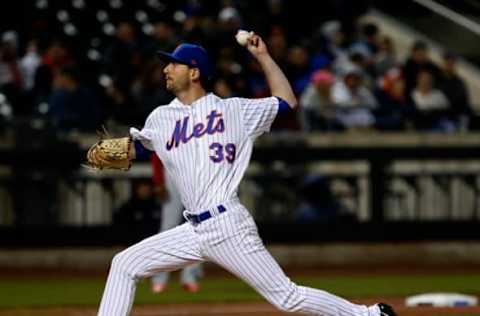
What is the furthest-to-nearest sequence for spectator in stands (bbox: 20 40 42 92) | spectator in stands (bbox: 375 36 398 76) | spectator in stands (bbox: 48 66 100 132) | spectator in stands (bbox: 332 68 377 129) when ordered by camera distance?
spectator in stands (bbox: 375 36 398 76) → spectator in stands (bbox: 20 40 42 92) → spectator in stands (bbox: 332 68 377 129) → spectator in stands (bbox: 48 66 100 132)

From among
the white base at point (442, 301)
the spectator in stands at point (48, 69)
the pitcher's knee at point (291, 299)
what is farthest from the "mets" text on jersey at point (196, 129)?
the spectator in stands at point (48, 69)

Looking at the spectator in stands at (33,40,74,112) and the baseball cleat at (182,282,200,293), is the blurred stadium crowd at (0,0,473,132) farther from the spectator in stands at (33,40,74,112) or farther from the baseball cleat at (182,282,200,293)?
the baseball cleat at (182,282,200,293)

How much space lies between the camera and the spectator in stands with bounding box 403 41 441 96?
17.3 meters

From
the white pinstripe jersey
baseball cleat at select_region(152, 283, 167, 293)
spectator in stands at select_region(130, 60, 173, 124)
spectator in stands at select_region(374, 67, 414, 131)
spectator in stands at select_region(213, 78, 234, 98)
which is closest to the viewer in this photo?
the white pinstripe jersey

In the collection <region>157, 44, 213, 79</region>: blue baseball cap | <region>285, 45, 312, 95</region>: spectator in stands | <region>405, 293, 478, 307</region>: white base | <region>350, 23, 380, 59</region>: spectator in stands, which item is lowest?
<region>405, 293, 478, 307</region>: white base

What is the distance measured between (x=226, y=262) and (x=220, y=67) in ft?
30.3

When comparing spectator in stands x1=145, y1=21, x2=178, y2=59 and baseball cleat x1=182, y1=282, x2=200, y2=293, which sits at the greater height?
spectator in stands x1=145, y1=21, x2=178, y2=59

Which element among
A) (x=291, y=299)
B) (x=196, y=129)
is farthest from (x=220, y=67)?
(x=291, y=299)

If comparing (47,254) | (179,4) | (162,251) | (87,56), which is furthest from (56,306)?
(179,4)

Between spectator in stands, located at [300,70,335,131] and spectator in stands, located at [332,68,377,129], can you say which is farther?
spectator in stands, located at [332,68,377,129]

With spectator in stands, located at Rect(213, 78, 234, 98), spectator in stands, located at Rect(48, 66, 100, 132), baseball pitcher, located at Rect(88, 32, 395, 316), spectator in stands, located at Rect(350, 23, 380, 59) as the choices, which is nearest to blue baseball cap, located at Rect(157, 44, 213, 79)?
baseball pitcher, located at Rect(88, 32, 395, 316)

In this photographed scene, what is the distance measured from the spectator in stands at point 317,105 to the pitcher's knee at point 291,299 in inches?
351

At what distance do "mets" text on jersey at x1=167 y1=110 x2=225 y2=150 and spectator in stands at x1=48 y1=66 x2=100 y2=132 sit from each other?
8272mm

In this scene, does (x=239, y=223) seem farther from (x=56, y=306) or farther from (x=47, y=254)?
(x=47, y=254)
